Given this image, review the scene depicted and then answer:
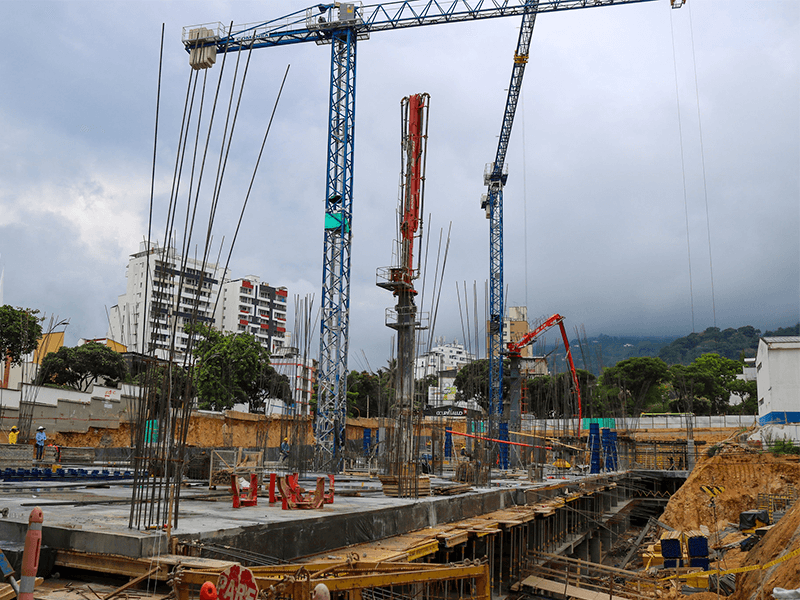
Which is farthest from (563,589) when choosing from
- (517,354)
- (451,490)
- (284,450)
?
(517,354)

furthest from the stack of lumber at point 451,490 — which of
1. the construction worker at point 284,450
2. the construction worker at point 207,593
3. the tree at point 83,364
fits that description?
the tree at point 83,364

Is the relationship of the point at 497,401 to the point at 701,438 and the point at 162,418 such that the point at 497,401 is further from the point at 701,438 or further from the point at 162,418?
the point at 162,418

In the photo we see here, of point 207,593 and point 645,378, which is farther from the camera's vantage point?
point 645,378

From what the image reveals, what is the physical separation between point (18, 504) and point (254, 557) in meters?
3.55

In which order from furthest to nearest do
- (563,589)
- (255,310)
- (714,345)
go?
(714,345), (255,310), (563,589)

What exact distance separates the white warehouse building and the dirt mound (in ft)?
32.6

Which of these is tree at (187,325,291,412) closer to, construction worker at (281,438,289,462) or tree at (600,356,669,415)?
construction worker at (281,438,289,462)

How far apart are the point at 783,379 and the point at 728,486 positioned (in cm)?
1275

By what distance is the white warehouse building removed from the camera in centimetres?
3241

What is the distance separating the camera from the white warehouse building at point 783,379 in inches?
1276

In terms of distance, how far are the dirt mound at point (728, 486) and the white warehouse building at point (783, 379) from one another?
32.6ft

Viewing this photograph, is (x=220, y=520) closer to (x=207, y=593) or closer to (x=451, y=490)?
Result: (x=207, y=593)

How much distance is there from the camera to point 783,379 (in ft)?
108

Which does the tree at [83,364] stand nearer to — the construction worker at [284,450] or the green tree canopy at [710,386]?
the construction worker at [284,450]
